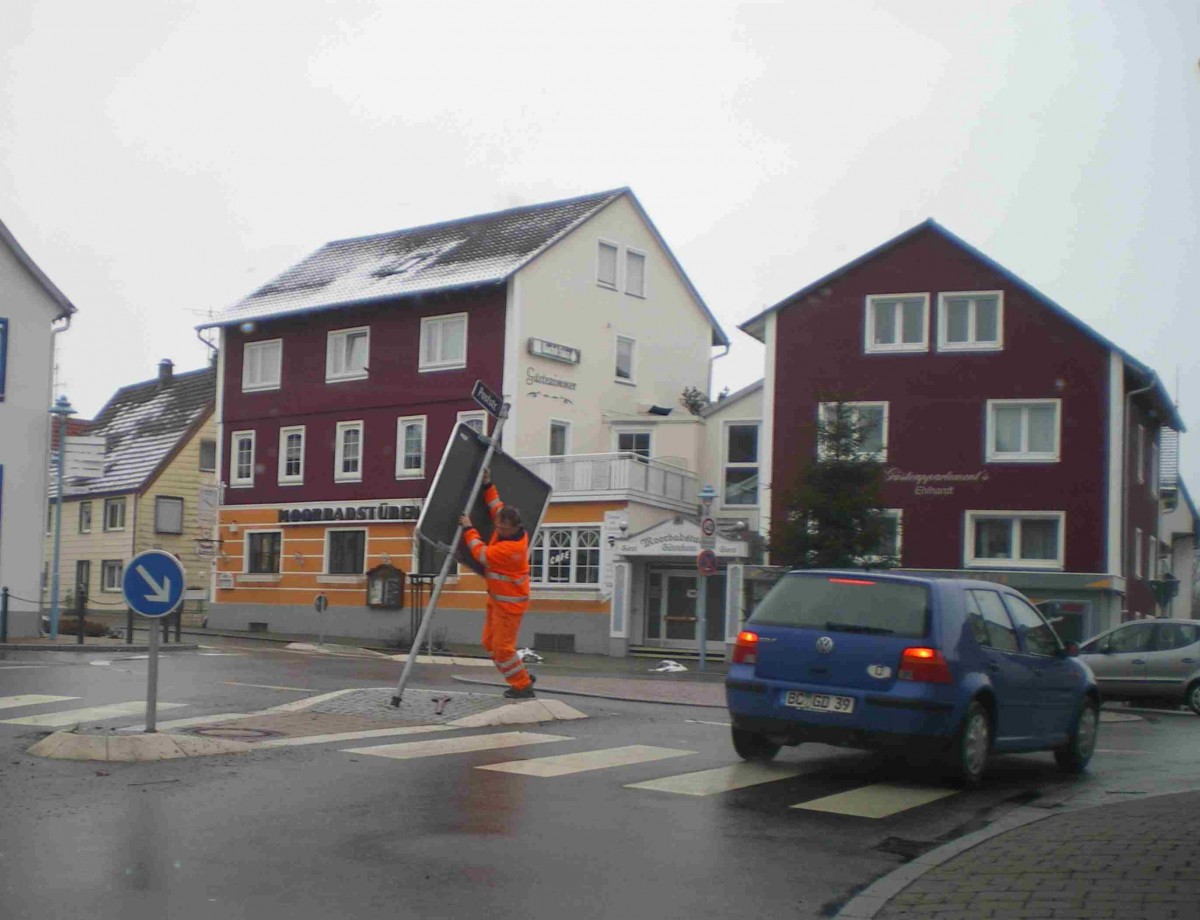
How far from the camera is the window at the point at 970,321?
3603 centimetres

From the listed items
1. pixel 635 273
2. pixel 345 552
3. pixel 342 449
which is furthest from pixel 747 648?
pixel 635 273

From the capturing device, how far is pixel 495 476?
14.6 metres

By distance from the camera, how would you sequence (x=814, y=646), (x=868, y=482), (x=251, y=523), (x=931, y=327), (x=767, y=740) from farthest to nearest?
(x=251, y=523)
(x=931, y=327)
(x=868, y=482)
(x=767, y=740)
(x=814, y=646)

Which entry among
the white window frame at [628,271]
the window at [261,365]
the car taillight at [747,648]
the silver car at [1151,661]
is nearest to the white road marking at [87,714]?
the car taillight at [747,648]

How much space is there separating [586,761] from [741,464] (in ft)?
99.6

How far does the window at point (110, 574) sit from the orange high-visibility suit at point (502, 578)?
42.8 metres

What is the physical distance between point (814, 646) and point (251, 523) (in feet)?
124

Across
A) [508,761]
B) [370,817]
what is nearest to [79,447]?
[508,761]

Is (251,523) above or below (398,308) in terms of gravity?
below

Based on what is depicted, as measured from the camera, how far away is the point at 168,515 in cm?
5388

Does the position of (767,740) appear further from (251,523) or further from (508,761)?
(251,523)

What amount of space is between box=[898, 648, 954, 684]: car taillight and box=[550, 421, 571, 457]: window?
31566mm

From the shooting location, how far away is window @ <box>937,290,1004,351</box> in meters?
36.0

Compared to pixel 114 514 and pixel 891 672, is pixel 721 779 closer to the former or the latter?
pixel 891 672
